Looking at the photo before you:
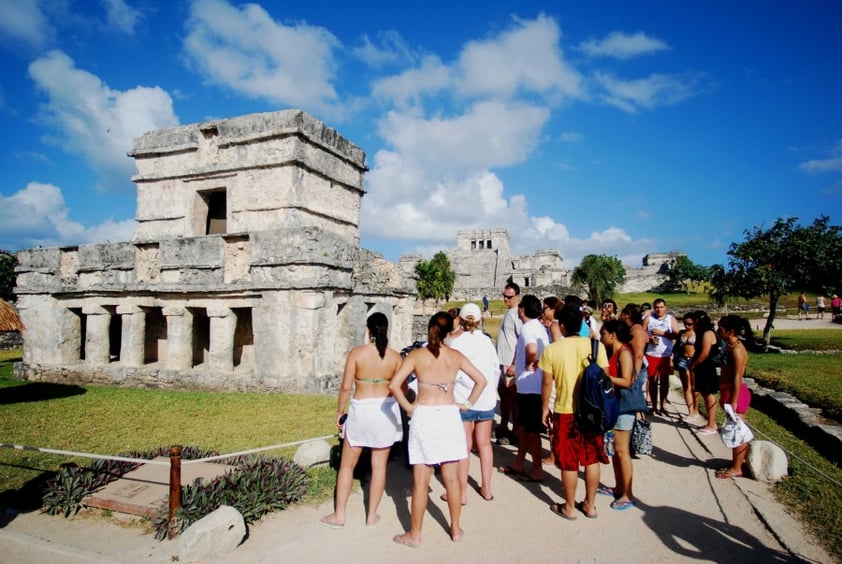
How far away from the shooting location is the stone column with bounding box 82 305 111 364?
11.3 metres

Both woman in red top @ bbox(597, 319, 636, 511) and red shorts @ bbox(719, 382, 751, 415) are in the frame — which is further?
red shorts @ bbox(719, 382, 751, 415)

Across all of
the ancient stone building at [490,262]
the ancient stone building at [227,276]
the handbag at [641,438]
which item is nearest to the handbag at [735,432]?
the handbag at [641,438]

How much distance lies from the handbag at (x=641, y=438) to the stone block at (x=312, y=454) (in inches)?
145

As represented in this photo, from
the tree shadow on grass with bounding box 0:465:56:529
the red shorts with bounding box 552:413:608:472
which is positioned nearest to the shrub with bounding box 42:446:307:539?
the tree shadow on grass with bounding box 0:465:56:529

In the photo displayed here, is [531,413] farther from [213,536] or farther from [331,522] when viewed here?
[213,536]

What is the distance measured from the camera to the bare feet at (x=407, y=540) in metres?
3.81

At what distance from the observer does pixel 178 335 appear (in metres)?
10.3

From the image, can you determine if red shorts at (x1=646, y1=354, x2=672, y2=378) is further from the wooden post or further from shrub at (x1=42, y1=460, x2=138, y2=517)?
shrub at (x1=42, y1=460, x2=138, y2=517)

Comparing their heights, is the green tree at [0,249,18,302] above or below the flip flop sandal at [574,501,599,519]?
above

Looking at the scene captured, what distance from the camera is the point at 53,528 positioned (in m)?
4.21

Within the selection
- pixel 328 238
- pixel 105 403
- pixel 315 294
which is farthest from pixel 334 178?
pixel 105 403

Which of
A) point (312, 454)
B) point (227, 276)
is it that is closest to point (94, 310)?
point (227, 276)

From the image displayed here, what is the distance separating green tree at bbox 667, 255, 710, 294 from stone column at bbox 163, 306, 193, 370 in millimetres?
65368

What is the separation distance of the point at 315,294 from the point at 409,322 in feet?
14.6
